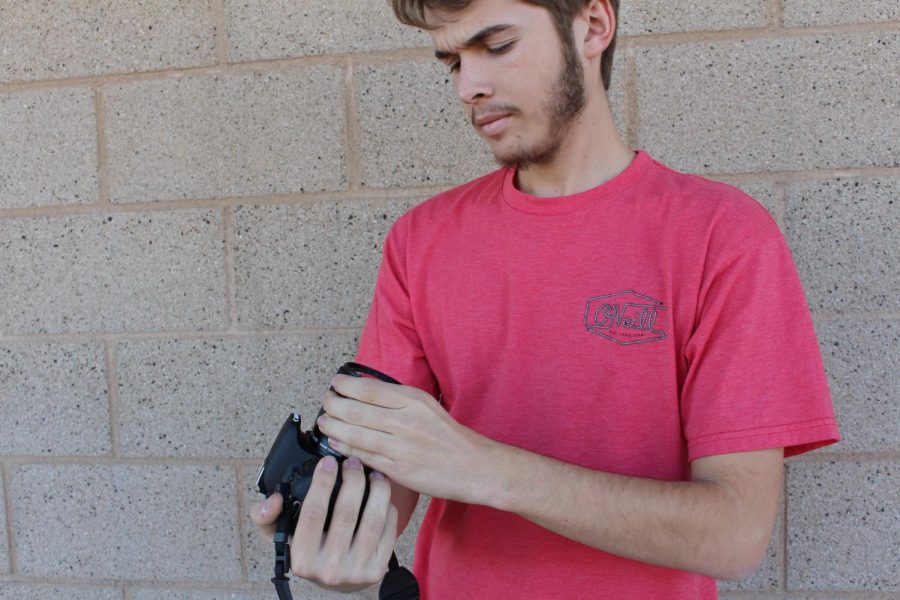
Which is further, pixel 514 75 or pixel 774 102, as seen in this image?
pixel 774 102

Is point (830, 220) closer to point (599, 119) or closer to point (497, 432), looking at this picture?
point (599, 119)

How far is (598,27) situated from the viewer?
3.92 feet

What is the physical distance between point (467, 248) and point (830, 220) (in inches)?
35.2

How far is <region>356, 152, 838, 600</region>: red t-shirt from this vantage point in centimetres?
93

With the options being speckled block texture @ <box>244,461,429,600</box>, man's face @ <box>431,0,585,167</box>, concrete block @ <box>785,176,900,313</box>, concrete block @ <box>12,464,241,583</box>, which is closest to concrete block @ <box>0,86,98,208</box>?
concrete block @ <box>12,464,241,583</box>

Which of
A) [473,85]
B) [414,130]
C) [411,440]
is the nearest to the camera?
[411,440]

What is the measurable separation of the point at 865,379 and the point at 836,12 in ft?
2.56

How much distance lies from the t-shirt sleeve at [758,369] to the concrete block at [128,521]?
1.27 meters

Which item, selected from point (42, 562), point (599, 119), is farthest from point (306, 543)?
point (42, 562)

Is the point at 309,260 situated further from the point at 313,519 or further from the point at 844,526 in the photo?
the point at 844,526

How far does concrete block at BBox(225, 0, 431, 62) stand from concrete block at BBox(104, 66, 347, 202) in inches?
2.1

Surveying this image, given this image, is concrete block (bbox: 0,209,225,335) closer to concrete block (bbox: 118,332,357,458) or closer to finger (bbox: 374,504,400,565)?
concrete block (bbox: 118,332,357,458)

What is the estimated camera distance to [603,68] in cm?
125

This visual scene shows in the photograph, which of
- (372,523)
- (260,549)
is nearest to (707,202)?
(372,523)
